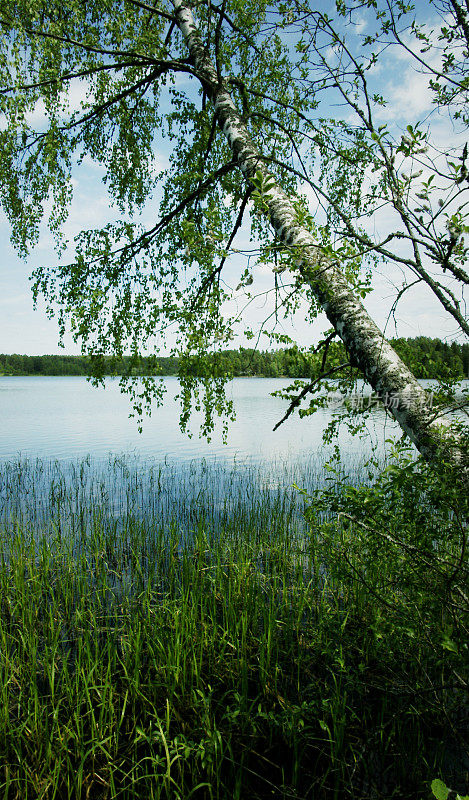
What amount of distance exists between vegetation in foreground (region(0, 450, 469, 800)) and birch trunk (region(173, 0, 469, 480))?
0.24m

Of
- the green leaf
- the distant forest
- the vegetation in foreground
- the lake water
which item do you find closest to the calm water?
the lake water

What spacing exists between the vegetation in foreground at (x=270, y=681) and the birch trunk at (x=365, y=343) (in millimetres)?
243

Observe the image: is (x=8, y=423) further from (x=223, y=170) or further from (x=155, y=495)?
(x=223, y=170)

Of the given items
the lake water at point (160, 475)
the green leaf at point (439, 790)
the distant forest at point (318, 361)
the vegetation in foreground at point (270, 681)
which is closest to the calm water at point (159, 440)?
the lake water at point (160, 475)

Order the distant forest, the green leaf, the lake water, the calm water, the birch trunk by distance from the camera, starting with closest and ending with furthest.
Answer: the green leaf, the birch trunk, the distant forest, the lake water, the calm water

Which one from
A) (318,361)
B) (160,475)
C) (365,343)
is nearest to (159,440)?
(160,475)

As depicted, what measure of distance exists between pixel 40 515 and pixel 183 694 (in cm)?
602

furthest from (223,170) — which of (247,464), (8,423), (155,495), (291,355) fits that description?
(8,423)

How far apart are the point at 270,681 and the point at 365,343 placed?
2.77m

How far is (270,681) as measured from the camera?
3398 mm

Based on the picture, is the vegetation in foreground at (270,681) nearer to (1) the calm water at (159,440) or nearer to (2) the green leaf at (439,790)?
(2) the green leaf at (439,790)

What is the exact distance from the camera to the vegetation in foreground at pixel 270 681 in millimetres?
2498

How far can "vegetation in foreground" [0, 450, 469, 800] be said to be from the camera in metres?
2.50

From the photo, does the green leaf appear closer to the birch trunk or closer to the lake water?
the birch trunk
